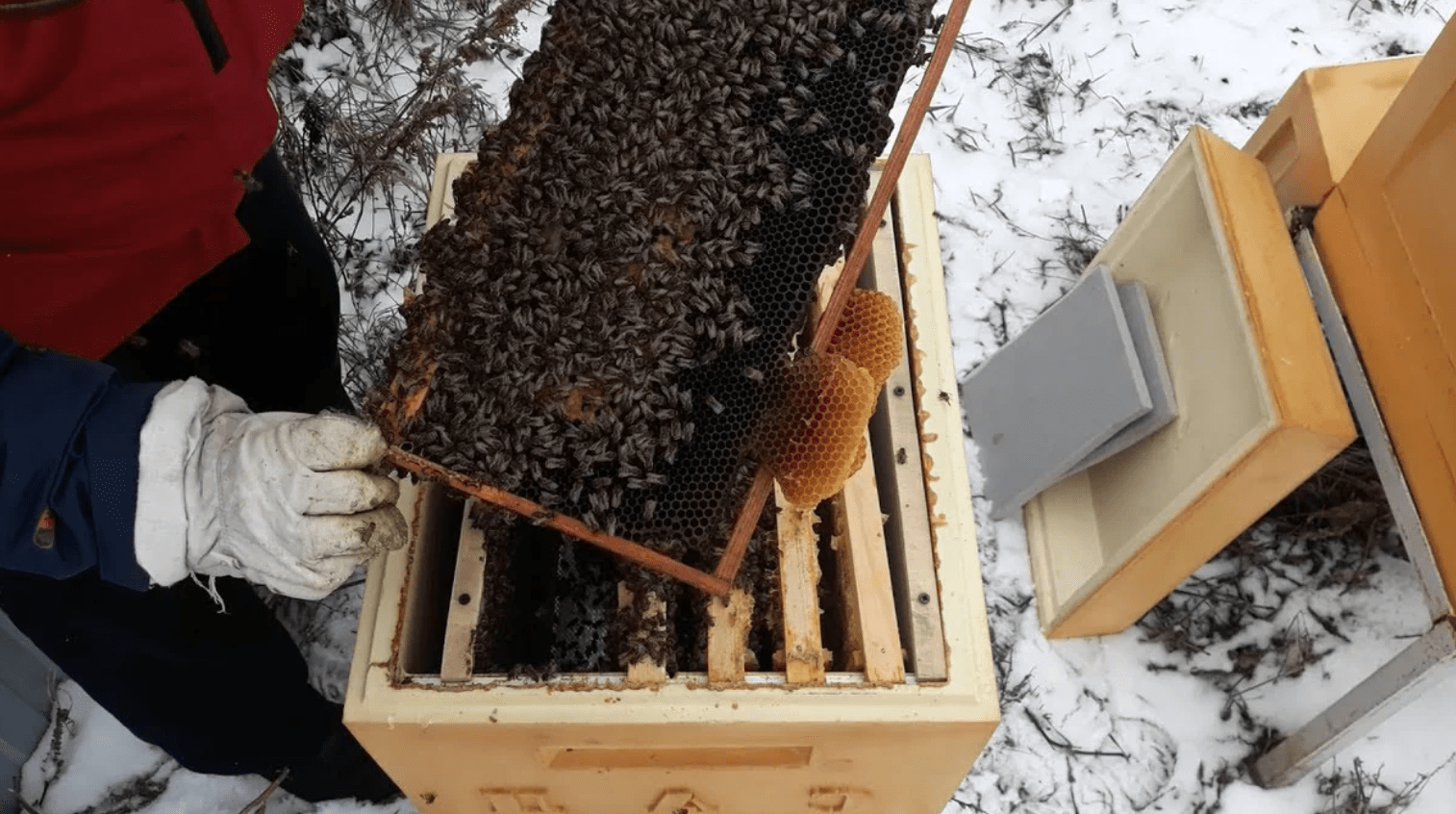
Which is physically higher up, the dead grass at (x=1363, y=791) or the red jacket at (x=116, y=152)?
the red jacket at (x=116, y=152)

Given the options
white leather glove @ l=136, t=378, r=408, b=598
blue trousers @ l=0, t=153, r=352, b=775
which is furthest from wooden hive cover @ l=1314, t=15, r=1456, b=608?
blue trousers @ l=0, t=153, r=352, b=775

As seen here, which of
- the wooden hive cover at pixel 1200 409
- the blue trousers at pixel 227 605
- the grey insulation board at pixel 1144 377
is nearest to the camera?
the blue trousers at pixel 227 605

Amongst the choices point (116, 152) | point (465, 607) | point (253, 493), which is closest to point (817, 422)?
point (465, 607)

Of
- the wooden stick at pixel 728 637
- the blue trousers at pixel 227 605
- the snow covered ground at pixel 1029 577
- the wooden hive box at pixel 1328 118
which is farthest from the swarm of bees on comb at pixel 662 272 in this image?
the snow covered ground at pixel 1029 577

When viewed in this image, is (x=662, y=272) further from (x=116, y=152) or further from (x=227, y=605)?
(x=227, y=605)

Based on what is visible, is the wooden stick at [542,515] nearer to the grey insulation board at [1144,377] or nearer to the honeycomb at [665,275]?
the honeycomb at [665,275]

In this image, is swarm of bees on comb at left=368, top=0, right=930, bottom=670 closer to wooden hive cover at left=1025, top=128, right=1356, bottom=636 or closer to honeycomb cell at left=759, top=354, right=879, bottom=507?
honeycomb cell at left=759, top=354, right=879, bottom=507
